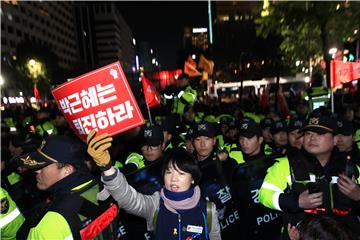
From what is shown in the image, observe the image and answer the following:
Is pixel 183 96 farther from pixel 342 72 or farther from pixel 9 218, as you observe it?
pixel 9 218

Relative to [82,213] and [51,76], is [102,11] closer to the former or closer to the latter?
[51,76]

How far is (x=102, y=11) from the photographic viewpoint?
17462 centimetres

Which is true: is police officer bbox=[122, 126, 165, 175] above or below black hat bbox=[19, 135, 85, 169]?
below

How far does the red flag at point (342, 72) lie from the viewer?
26.5 feet

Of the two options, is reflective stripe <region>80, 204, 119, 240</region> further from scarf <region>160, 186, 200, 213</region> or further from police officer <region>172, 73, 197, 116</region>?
police officer <region>172, 73, 197, 116</region>

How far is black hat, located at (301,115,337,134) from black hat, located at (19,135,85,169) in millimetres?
2280

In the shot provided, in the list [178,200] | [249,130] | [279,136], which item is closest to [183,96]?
[279,136]

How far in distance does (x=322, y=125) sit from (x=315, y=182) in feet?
2.04

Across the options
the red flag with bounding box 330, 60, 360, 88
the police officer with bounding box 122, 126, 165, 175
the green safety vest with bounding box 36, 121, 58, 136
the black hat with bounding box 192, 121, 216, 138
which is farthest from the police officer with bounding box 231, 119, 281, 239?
the green safety vest with bounding box 36, 121, 58, 136

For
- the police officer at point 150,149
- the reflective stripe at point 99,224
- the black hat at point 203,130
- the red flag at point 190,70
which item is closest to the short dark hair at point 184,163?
the reflective stripe at point 99,224

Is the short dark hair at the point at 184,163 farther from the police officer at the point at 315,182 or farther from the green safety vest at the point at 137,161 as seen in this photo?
the green safety vest at the point at 137,161

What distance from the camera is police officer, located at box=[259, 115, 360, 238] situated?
325cm

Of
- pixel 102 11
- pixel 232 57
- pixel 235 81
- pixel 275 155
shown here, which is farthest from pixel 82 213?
pixel 102 11

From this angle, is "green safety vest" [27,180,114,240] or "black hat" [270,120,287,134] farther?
"black hat" [270,120,287,134]
